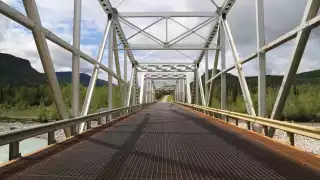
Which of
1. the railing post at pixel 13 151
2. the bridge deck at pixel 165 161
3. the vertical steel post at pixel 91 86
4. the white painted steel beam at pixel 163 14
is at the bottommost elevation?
the bridge deck at pixel 165 161

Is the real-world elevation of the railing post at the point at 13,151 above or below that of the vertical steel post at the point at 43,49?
below

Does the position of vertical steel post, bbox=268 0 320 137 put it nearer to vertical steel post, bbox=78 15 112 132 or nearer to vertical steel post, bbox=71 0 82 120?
vertical steel post, bbox=71 0 82 120

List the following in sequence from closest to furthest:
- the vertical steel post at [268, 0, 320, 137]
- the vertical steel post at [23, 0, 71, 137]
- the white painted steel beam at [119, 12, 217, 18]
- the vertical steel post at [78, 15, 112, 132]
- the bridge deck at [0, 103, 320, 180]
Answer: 1. the bridge deck at [0, 103, 320, 180]
2. the vertical steel post at [268, 0, 320, 137]
3. the vertical steel post at [23, 0, 71, 137]
4. the vertical steel post at [78, 15, 112, 132]
5. the white painted steel beam at [119, 12, 217, 18]

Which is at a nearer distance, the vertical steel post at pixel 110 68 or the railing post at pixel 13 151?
the railing post at pixel 13 151

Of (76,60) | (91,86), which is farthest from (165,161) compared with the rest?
(91,86)

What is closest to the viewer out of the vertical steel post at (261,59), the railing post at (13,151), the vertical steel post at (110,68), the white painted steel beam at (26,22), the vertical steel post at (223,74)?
the railing post at (13,151)

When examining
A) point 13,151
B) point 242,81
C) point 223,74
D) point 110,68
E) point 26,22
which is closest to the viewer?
point 13,151

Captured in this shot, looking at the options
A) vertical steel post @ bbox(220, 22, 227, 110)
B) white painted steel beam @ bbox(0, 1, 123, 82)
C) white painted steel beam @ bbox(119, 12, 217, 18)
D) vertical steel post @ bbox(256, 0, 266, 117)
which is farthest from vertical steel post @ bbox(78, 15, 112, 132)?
vertical steel post @ bbox(220, 22, 227, 110)

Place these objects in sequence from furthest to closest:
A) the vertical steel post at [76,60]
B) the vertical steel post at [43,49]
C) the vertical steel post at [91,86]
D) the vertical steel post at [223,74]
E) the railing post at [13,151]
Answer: the vertical steel post at [223,74], the vertical steel post at [91,86], the vertical steel post at [76,60], the vertical steel post at [43,49], the railing post at [13,151]

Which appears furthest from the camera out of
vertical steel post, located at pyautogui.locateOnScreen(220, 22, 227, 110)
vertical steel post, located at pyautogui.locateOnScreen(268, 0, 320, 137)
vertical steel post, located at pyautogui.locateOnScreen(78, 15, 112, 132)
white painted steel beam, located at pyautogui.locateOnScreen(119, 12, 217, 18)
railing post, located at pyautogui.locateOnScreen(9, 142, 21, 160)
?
white painted steel beam, located at pyautogui.locateOnScreen(119, 12, 217, 18)

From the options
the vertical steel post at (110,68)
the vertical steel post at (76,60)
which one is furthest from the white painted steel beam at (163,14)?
the vertical steel post at (76,60)

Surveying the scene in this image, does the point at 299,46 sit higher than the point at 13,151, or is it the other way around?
the point at 299,46

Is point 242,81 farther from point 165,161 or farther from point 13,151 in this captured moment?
point 13,151

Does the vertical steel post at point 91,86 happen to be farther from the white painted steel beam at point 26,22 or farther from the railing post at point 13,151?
the railing post at point 13,151
